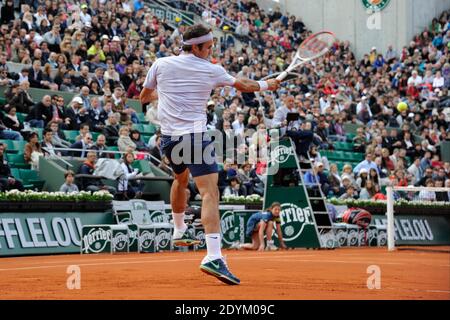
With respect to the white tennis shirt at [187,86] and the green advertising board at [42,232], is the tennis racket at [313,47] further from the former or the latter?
the green advertising board at [42,232]

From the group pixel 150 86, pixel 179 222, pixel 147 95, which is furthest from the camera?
pixel 179 222

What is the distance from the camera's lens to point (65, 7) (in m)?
23.3

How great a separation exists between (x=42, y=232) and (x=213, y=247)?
8.61 m

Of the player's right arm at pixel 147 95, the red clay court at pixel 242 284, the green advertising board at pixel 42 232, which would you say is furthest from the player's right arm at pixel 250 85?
the green advertising board at pixel 42 232

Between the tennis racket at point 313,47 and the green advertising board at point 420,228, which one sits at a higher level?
the tennis racket at point 313,47

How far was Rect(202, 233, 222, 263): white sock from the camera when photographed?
7.51 meters

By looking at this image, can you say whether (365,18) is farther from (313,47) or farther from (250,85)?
(250,85)

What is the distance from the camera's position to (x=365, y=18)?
37781 millimetres

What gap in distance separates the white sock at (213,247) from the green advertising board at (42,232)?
26.4ft

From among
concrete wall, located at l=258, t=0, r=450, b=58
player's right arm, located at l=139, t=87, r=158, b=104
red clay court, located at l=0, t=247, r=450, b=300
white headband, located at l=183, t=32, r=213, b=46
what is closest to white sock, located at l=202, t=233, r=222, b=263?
red clay court, located at l=0, t=247, r=450, b=300

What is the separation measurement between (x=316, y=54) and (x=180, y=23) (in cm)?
1947

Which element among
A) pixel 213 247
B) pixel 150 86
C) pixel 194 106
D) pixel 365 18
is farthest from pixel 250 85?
pixel 365 18

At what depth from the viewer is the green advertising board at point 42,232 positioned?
48.9 ft

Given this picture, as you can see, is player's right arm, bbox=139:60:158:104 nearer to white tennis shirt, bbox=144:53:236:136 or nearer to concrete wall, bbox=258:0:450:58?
white tennis shirt, bbox=144:53:236:136
